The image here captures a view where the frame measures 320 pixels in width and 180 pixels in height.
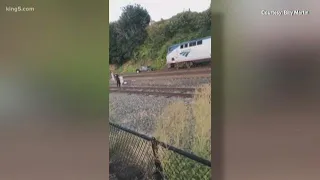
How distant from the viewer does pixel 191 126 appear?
4.79ft

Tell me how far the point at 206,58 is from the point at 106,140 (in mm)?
495

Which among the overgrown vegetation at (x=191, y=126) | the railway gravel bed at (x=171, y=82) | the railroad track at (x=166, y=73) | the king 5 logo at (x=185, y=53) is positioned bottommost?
the overgrown vegetation at (x=191, y=126)

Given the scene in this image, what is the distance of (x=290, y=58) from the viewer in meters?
1.48

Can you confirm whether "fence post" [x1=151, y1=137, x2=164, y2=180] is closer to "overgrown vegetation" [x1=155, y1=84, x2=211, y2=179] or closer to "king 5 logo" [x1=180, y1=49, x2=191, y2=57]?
"overgrown vegetation" [x1=155, y1=84, x2=211, y2=179]

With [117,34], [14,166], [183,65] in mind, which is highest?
[117,34]

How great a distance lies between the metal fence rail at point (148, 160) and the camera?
1.47m

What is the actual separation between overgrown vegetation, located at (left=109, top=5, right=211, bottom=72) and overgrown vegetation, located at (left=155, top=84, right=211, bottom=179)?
0.19m

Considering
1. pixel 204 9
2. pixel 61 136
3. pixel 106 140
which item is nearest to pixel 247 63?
pixel 204 9

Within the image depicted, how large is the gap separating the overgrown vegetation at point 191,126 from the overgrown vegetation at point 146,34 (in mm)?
186

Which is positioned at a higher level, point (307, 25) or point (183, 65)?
point (307, 25)

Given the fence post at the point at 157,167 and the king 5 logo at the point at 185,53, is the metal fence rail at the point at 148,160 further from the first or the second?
the king 5 logo at the point at 185,53

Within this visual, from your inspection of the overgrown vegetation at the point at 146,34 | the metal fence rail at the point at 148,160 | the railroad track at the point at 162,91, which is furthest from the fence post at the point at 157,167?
the overgrown vegetation at the point at 146,34

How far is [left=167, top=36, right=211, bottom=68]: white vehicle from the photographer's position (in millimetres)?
1458

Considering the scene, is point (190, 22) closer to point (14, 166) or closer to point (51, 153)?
point (51, 153)
